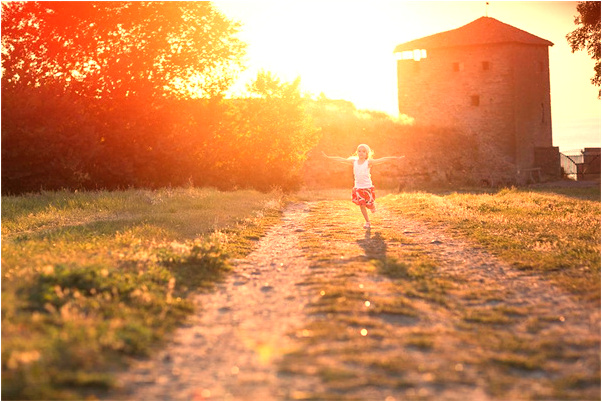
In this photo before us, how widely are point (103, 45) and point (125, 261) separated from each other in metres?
21.3

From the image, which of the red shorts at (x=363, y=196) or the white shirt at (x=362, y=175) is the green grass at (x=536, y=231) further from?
the white shirt at (x=362, y=175)

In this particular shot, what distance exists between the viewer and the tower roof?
55.1 m

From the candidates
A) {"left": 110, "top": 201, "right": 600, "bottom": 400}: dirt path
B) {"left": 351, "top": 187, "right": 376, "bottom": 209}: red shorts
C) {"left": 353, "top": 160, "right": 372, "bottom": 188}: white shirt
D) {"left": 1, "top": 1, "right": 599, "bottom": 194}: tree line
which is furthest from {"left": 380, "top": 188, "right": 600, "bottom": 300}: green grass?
{"left": 1, "top": 1, "right": 599, "bottom": 194}: tree line

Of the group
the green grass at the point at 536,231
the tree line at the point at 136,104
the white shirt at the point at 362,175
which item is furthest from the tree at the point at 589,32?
the white shirt at the point at 362,175

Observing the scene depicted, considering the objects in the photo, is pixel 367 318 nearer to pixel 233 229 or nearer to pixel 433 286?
pixel 433 286

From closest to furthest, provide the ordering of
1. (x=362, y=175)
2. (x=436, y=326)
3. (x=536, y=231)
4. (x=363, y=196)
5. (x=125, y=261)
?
(x=436, y=326) → (x=125, y=261) → (x=536, y=231) → (x=362, y=175) → (x=363, y=196)

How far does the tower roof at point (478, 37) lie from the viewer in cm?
5512

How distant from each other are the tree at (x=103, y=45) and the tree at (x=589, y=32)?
1837cm

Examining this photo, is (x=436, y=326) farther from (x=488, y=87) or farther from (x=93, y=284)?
(x=488, y=87)

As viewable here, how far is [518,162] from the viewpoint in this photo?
5525cm

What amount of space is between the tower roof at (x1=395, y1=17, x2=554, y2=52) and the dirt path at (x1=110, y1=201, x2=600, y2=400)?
157 ft

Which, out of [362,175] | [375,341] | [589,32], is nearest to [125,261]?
[375,341]

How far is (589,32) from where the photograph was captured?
33812 mm

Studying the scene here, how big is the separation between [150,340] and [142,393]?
1.30m
